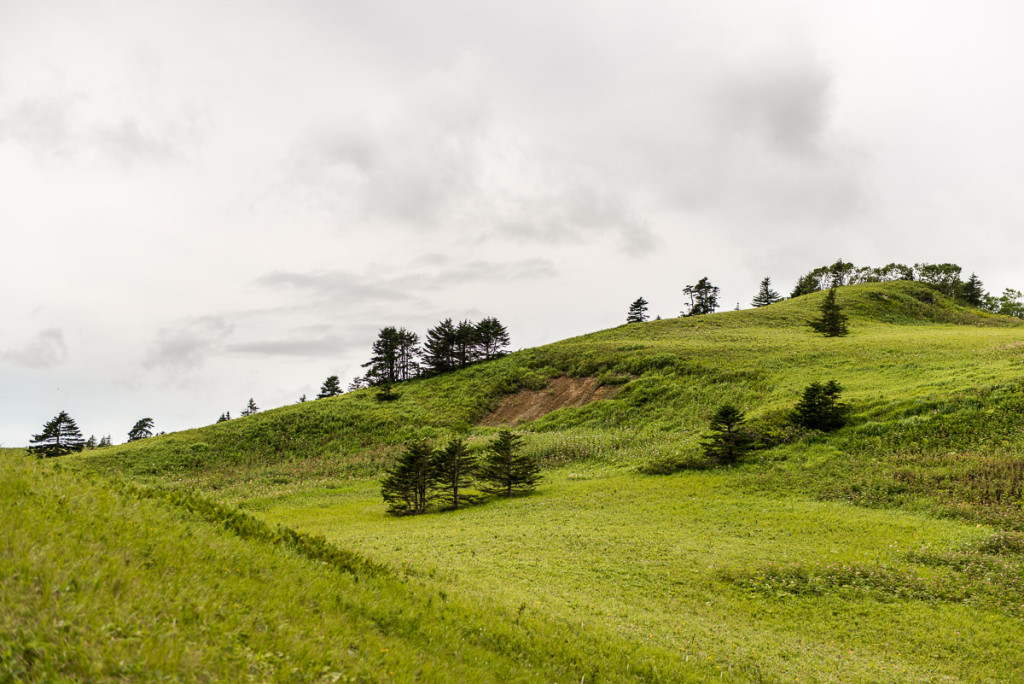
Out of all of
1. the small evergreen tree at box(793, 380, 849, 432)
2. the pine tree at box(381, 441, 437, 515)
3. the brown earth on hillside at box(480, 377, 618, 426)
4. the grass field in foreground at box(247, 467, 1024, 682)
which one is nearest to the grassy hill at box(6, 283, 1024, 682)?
the grass field in foreground at box(247, 467, 1024, 682)

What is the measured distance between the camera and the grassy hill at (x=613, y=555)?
5453 mm

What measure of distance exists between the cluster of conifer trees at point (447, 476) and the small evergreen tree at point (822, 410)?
63.7 ft

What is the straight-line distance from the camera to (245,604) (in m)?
6.06

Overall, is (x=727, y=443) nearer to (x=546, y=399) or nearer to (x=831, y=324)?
(x=546, y=399)

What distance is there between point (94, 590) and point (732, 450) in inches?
1377

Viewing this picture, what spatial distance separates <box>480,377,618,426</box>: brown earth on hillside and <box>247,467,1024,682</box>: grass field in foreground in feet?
105

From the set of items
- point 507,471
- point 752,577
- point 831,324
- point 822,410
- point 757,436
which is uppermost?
point 831,324

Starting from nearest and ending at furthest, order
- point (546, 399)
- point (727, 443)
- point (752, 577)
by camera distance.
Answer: point (752, 577)
point (727, 443)
point (546, 399)

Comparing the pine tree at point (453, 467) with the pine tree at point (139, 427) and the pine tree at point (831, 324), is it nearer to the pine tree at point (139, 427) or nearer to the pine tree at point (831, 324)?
the pine tree at point (831, 324)

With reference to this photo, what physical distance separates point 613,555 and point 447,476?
53.0 feet

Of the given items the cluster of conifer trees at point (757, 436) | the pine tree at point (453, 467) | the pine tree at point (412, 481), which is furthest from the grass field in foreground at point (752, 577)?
the cluster of conifer trees at point (757, 436)

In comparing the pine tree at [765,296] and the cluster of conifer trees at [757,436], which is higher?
the pine tree at [765,296]

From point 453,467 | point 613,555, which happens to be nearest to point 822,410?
point 613,555

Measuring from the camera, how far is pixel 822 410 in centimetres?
3403
